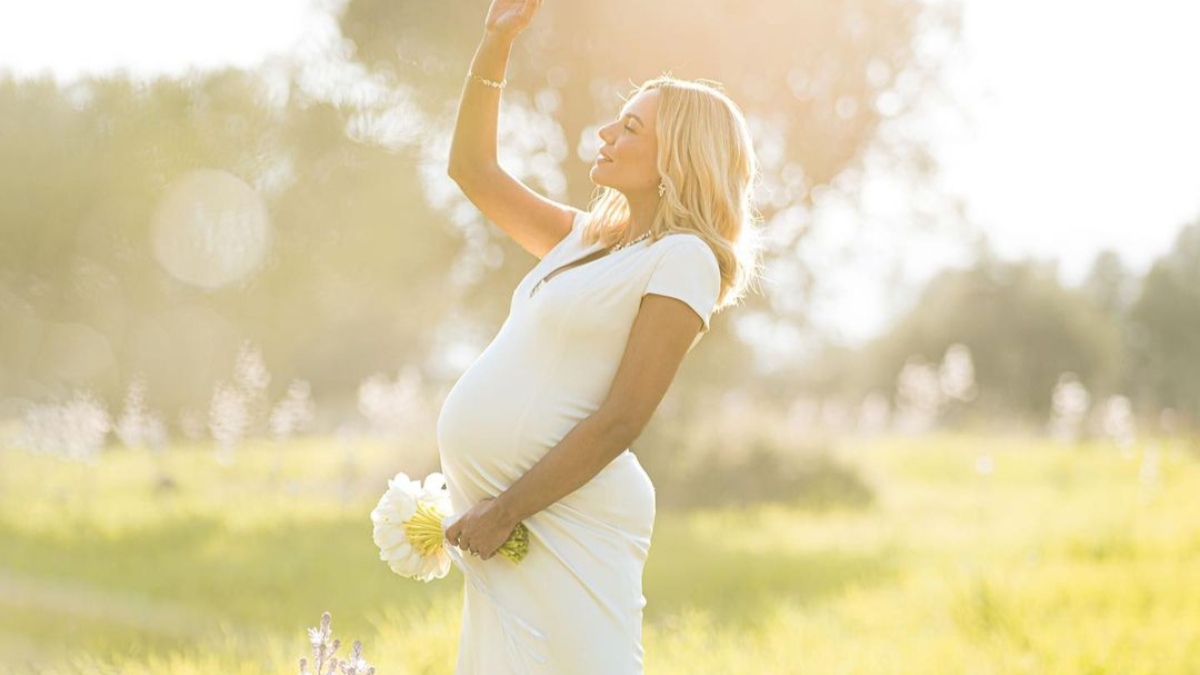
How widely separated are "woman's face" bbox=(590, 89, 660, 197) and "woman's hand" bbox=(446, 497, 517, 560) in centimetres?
93

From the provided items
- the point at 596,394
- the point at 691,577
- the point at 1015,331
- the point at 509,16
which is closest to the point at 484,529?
the point at 596,394

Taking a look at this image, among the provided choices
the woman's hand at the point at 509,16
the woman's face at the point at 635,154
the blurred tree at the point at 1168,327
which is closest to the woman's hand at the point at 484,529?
the woman's face at the point at 635,154

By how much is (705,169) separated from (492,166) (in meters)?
0.84

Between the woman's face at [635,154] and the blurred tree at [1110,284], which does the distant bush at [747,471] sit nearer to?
the woman's face at [635,154]

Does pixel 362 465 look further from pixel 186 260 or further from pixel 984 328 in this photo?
pixel 984 328

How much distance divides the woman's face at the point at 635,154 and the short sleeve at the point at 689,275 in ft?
1.01

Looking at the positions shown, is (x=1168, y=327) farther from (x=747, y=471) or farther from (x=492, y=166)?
(x=492, y=166)

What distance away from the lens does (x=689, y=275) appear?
305 centimetres

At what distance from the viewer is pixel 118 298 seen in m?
15.0

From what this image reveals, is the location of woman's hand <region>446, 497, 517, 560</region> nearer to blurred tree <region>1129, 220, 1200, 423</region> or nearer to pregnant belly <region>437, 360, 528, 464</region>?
pregnant belly <region>437, 360, 528, 464</region>

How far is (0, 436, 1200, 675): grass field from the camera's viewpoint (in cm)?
643

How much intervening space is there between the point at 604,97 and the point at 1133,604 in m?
7.86

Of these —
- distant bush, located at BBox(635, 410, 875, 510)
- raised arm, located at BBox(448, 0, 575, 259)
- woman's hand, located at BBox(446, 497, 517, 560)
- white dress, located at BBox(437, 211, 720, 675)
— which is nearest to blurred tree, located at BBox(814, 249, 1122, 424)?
distant bush, located at BBox(635, 410, 875, 510)

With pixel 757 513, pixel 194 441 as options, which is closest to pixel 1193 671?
pixel 757 513
